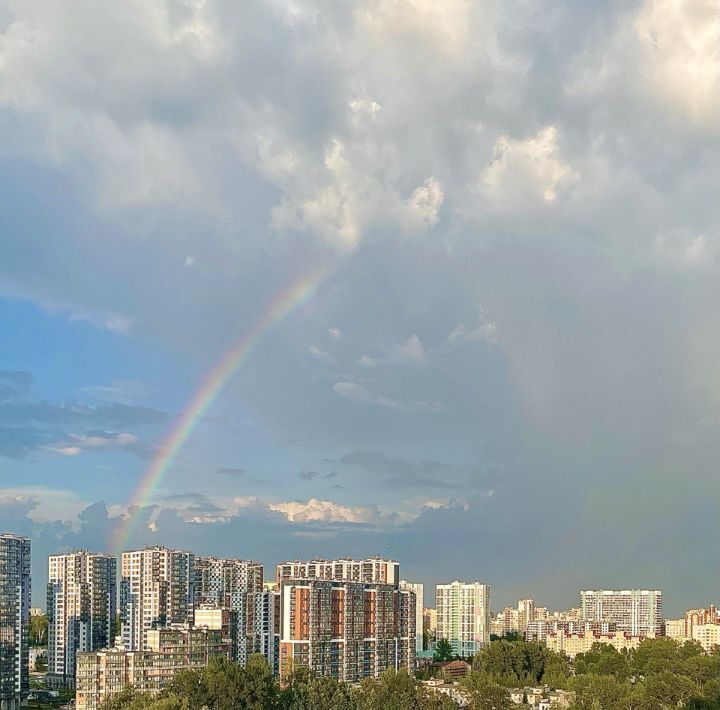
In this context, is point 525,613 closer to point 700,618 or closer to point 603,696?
point 700,618

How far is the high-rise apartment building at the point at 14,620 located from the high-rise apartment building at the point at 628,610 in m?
35.2

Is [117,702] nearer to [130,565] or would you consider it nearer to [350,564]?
[130,565]

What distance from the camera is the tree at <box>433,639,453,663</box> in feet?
121

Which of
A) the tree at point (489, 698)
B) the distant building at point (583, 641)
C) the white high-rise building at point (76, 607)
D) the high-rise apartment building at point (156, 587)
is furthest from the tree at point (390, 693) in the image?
the distant building at point (583, 641)

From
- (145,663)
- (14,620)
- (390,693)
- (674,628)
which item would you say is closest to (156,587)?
(14,620)

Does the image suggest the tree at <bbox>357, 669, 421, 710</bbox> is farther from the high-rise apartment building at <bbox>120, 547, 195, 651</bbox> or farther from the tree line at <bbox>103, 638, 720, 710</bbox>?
the high-rise apartment building at <bbox>120, 547, 195, 651</bbox>

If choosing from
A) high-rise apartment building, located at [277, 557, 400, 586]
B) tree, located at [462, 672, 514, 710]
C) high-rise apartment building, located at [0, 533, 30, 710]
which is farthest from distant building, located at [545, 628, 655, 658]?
high-rise apartment building, located at [0, 533, 30, 710]

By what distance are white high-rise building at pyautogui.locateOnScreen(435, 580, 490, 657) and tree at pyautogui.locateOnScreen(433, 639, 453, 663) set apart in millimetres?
818

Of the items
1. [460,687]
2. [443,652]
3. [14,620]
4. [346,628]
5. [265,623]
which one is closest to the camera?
[460,687]

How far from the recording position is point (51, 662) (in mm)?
27547

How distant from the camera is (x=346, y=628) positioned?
23.9m

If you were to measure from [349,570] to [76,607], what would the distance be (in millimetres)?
8783

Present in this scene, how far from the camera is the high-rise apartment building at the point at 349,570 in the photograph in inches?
1276

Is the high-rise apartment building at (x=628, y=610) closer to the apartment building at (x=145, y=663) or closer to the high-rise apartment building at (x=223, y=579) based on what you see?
the high-rise apartment building at (x=223, y=579)
